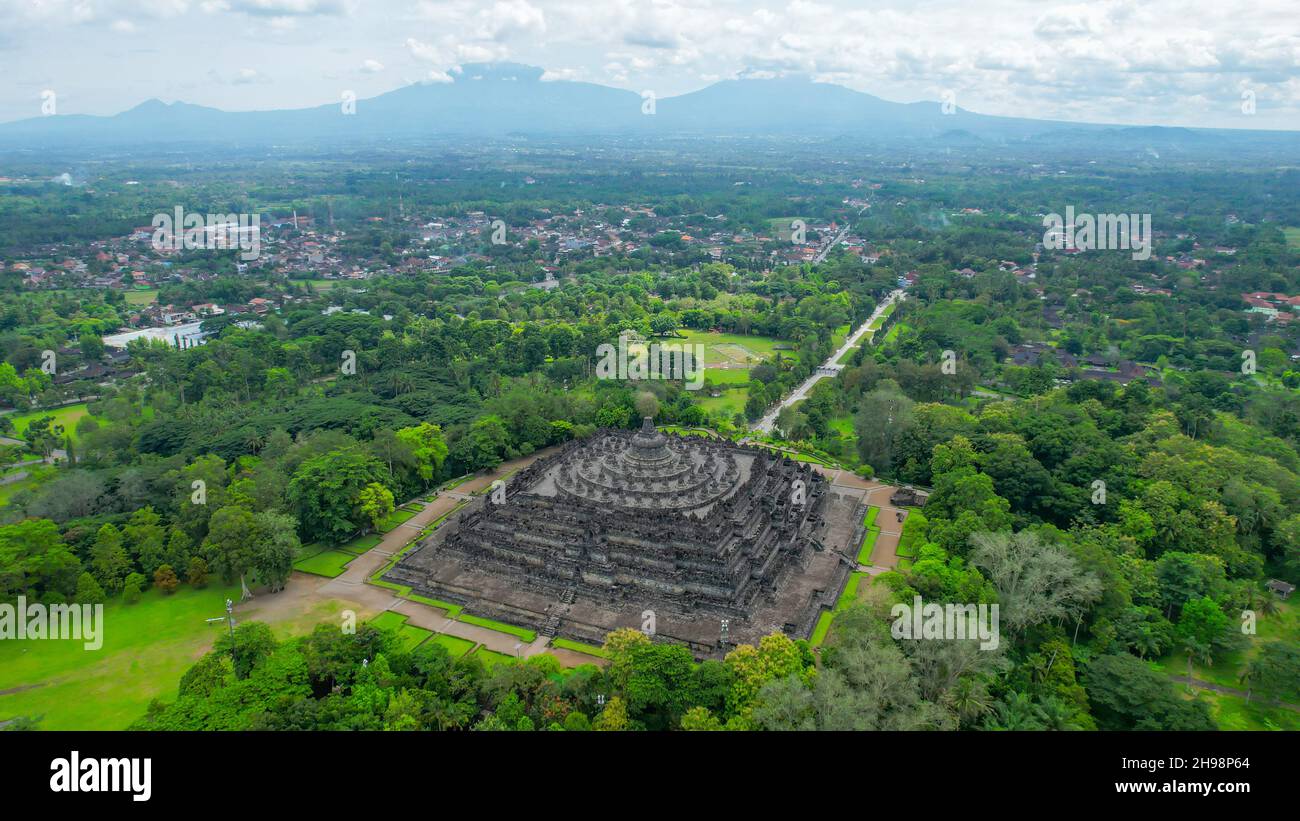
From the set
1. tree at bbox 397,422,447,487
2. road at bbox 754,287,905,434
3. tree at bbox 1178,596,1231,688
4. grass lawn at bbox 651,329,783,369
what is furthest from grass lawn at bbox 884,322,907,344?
tree at bbox 397,422,447,487

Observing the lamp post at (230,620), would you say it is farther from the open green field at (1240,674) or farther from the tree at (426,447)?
the open green field at (1240,674)

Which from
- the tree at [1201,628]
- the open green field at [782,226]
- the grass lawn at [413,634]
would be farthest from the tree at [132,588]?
the open green field at [782,226]

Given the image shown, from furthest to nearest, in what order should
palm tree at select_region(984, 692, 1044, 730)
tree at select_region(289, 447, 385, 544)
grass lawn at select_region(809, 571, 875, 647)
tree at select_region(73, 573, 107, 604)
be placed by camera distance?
tree at select_region(289, 447, 385, 544)
tree at select_region(73, 573, 107, 604)
grass lawn at select_region(809, 571, 875, 647)
palm tree at select_region(984, 692, 1044, 730)

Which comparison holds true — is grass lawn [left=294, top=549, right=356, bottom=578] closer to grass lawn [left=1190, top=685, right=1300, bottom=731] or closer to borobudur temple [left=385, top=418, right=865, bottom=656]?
borobudur temple [left=385, top=418, right=865, bottom=656]

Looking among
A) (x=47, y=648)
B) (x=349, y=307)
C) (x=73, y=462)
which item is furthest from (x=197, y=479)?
(x=349, y=307)

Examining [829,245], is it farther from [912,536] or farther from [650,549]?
[650,549]

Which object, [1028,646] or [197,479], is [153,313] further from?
[1028,646]

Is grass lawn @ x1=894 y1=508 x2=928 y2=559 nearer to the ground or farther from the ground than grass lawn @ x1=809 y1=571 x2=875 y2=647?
farther from the ground
